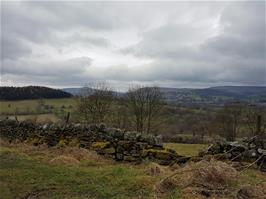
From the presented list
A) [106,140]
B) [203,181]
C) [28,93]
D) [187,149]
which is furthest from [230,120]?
[28,93]

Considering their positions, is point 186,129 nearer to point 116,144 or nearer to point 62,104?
point 62,104

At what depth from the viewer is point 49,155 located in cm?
1252

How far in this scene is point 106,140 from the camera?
43.2 ft

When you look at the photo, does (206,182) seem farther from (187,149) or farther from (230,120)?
(230,120)

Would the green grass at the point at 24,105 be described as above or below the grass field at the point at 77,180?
below

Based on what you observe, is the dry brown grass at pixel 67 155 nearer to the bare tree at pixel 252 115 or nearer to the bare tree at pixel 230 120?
the bare tree at pixel 252 115

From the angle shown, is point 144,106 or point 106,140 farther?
point 144,106

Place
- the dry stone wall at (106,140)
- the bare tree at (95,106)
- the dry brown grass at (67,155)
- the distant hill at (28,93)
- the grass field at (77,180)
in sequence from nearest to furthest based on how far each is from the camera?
the grass field at (77,180), the dry brown grass at (67,155), the dry stone wall at (106,140), the bare tree at (95,106), the distant hill at (28,93)

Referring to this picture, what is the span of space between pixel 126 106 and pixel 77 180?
1220 inches

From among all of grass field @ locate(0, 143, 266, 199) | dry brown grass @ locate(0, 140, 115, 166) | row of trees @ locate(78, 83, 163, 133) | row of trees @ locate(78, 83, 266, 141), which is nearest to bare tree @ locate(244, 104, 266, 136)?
row of trees @ locate(78, 83, 266, 141)

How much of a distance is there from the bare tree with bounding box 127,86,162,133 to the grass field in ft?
90.0

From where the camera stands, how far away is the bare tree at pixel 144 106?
38719 mm

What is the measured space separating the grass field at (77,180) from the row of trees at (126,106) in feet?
81.9

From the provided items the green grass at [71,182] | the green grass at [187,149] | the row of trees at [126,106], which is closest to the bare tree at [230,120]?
the row of trees at [126,106]
